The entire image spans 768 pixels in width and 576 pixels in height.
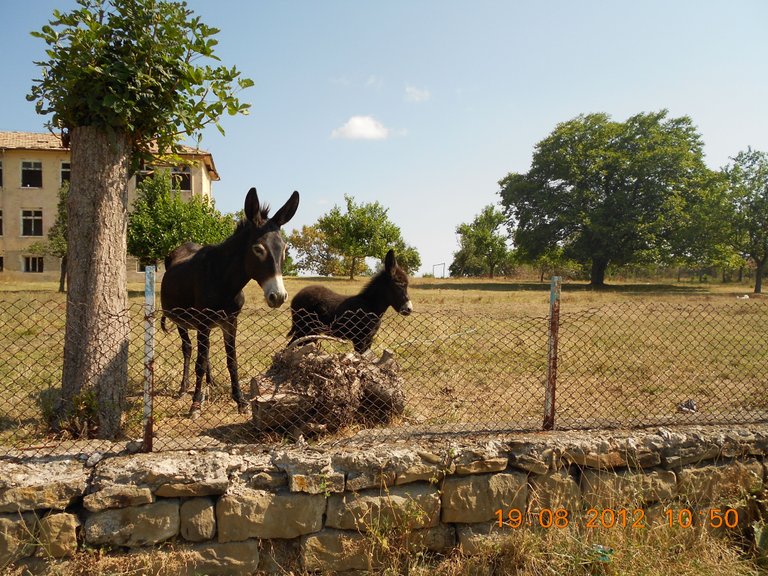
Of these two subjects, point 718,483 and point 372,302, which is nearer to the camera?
point 718,483

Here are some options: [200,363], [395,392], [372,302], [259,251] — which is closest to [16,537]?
[200,363]

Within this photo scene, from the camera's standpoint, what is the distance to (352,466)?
10.9 ft

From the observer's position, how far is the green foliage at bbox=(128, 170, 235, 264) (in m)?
19.9

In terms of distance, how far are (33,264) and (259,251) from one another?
129ft

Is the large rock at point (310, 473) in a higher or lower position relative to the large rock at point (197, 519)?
higher

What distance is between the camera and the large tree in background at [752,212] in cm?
3058

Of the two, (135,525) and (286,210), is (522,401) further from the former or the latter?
(135,525)

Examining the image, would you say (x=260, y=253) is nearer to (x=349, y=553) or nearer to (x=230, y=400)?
(x=230, y=400)

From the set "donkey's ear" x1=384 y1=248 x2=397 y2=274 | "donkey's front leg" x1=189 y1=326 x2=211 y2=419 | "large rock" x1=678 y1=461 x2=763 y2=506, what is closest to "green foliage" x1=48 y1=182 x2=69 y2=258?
"donkey's ear" x1=384 y1=248 x2=397 y2=274

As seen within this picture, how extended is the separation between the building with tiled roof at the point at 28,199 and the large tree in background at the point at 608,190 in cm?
2528

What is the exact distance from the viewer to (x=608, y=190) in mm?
36406

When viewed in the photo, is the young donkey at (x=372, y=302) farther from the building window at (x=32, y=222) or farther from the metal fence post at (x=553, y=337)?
the building window at (x=32, y=222)

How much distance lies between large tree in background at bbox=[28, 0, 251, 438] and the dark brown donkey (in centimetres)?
82
